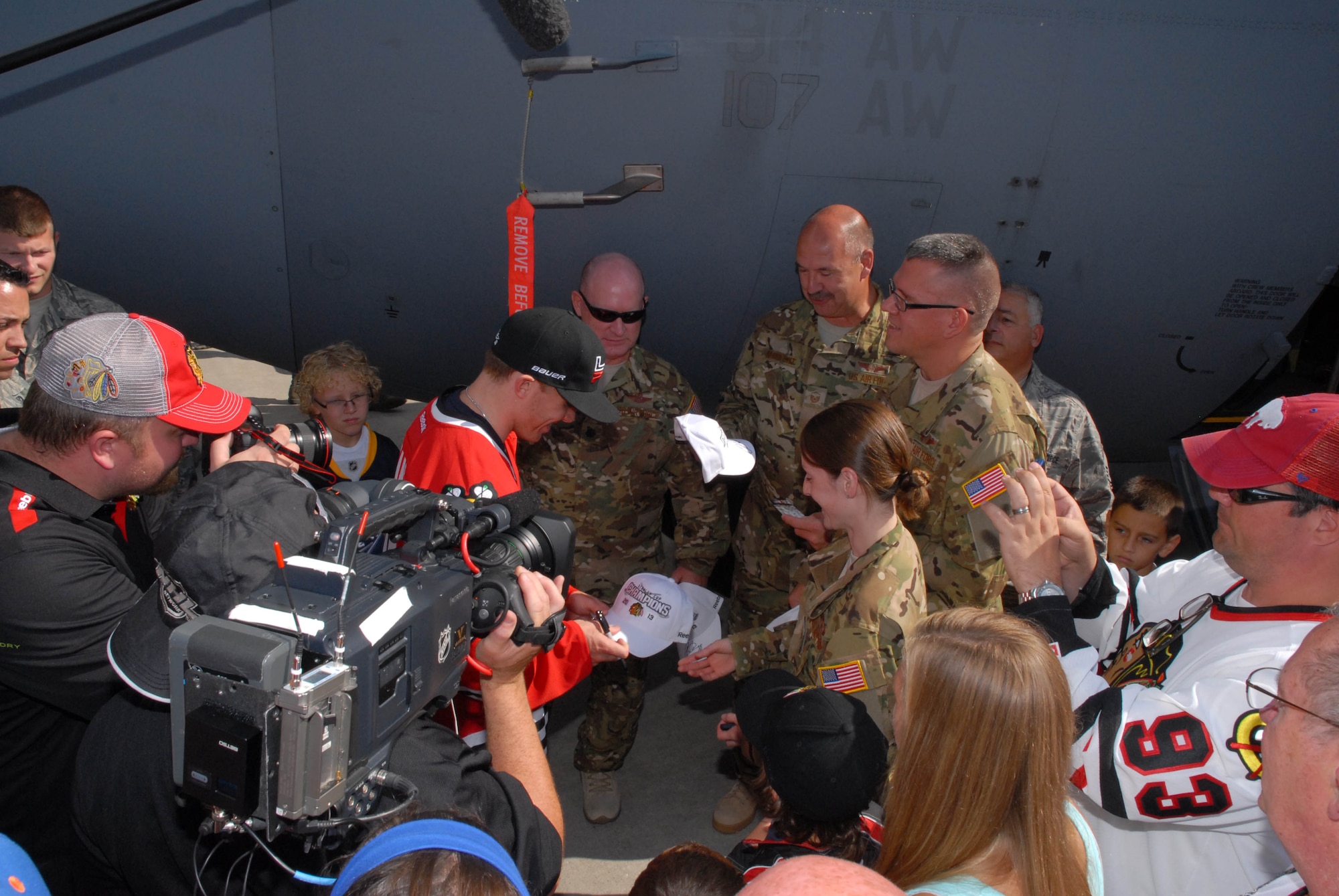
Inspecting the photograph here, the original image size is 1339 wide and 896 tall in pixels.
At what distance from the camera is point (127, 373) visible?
188 cm

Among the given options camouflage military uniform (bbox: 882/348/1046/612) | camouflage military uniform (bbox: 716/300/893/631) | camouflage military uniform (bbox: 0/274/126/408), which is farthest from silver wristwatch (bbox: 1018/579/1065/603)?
camouflage military uniform (bbox: 0/274/126/408)

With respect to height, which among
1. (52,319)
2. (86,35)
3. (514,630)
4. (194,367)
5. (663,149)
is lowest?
(52,319)

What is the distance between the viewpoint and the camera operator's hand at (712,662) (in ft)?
8.48

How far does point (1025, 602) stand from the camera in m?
2.09

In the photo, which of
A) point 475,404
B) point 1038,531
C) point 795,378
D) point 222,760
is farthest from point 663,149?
point 222,760

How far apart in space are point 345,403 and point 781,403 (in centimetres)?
199

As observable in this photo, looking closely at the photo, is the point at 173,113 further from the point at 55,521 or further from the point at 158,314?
the point at 55,521

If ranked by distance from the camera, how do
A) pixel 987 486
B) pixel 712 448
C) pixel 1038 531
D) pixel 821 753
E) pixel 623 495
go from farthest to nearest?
pixel 623 495
pixel 712 448
pixel 987 486
pixel 1038 531
pixel 821 753

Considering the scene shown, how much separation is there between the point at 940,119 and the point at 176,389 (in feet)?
10.0

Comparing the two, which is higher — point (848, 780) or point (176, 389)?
point (176, 389)

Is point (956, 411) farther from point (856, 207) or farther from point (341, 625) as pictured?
point (341, 625)

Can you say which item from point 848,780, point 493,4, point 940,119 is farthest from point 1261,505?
point 493,4

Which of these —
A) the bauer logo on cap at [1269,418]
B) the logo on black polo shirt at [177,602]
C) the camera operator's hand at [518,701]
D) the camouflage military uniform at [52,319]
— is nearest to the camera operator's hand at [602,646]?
the camera operator's hand at [518,701]

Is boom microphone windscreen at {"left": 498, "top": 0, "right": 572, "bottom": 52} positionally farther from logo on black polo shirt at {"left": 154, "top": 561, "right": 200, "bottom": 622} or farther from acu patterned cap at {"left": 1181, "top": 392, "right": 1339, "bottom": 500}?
acu patterned cap at {"left": 1181, "top": 392, "right": 1339, "bottom": 500}
